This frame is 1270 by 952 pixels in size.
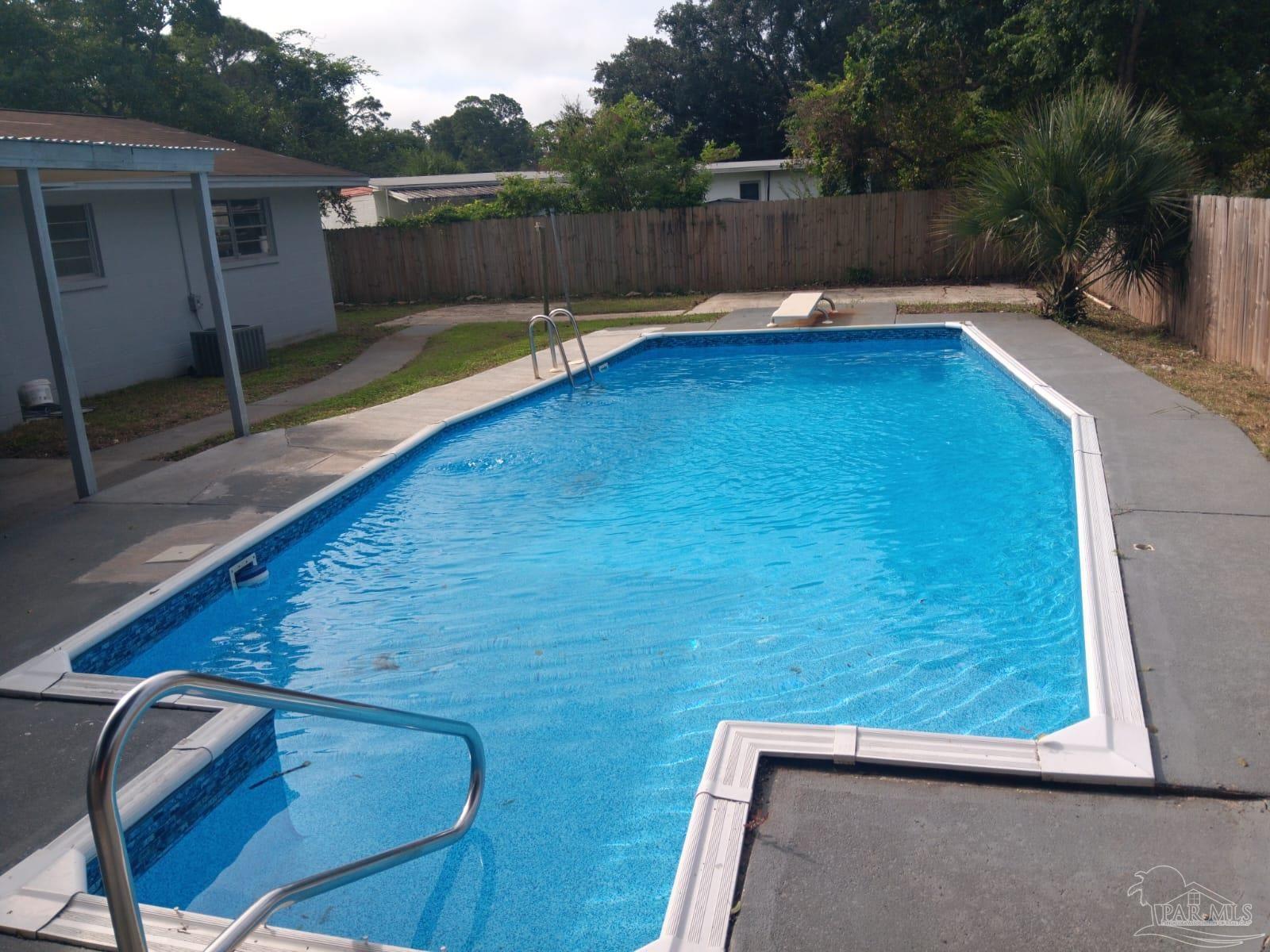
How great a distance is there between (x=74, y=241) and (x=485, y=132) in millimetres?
56361

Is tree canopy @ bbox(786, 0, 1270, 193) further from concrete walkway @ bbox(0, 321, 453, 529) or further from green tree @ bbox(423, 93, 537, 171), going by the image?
green tree @ bbox(423, 93, 537, 171)

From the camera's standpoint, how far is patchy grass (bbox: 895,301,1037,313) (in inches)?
556

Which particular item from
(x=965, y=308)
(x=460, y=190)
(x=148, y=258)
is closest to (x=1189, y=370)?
(x=965, y=308)

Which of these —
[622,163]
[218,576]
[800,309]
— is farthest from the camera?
[622,163]

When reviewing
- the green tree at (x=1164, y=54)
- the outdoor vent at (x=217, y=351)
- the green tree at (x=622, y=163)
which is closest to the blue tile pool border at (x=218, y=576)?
the outdoor vent at (x=217, y=351)

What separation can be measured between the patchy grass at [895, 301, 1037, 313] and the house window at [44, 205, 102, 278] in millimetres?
10992

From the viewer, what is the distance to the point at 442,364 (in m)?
12.7

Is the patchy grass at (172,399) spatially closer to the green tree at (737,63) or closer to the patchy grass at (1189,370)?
the patchy grass at (1189,370)

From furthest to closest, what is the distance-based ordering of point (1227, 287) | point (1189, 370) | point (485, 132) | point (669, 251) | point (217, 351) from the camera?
point (485, 132) < point (669, 251) < point (217, 351) < point (1227, 287) < point (1189, 370)

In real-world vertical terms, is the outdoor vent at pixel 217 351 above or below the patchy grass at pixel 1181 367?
above

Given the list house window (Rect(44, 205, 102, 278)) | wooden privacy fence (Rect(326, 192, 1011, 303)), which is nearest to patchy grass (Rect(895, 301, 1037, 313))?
wooden privacy fence (Rect(326, 192, 1011, 303))

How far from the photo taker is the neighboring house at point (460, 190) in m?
27.8

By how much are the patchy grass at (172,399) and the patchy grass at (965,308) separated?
27.7 ft

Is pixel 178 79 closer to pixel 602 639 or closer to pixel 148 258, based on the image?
pixel 148 258
